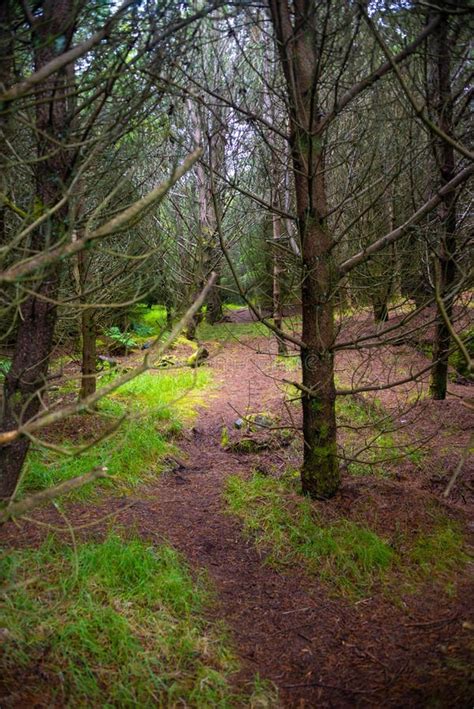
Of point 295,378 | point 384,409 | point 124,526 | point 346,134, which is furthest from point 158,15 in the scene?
point 295,378

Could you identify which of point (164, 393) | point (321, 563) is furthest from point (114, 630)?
point (164, 393)

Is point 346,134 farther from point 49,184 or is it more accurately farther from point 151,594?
point 151,594

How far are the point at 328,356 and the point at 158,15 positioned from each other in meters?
2.61

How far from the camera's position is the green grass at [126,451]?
4.32 m

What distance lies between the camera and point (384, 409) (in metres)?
6.93

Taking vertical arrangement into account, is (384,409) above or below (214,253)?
below

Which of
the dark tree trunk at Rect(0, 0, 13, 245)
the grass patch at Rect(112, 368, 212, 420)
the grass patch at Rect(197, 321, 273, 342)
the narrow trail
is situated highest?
the dark tree trunk at Rect(0, 0, 13, 245)

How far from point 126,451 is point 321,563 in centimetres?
244

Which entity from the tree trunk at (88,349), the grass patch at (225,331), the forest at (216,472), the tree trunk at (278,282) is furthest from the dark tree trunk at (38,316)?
the grass patch at (225,331)

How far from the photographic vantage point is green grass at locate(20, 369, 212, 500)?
14.2 feet

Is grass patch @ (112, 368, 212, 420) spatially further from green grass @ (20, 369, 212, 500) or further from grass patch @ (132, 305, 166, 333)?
grass patch @ (132, 305, 166, 333)

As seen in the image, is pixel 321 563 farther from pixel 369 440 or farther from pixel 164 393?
pixel 164 393

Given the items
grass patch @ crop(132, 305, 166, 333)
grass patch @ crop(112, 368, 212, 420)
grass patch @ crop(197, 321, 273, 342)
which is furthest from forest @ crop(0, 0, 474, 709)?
grass patch @ crop(132, 305, 166, 333)

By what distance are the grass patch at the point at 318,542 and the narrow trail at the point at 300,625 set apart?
4.7 inches
